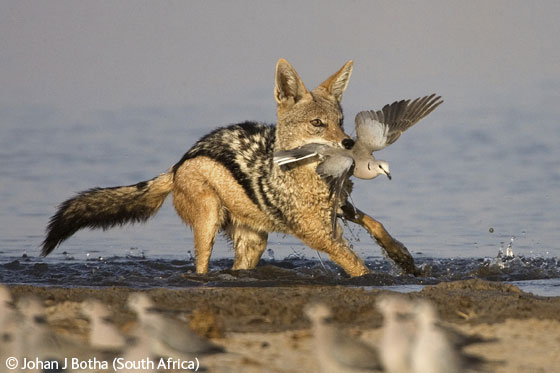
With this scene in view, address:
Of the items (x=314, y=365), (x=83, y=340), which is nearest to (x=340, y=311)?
(x=314, y=365)

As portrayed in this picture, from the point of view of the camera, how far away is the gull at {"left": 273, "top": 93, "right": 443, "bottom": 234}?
8695 millimetres

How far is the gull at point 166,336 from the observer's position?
5016mm

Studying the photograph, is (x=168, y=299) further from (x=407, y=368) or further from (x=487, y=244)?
(x=487, y=244)

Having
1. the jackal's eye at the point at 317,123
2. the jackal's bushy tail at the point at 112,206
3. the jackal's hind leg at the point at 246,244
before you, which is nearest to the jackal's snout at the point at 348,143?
the jackal's eye at the point at 317,123

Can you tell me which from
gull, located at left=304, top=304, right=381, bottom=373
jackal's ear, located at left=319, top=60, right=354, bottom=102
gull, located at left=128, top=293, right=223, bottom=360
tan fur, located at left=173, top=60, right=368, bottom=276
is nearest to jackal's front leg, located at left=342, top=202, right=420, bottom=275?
tan fur, located at left=173, top=60, right=368, bottom=276

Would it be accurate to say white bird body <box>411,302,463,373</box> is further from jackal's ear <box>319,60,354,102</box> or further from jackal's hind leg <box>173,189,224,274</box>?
jackal's ear <box>319,60,354,102</box>

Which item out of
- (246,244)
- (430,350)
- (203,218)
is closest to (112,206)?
(203,218)

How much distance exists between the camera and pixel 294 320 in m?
6.20

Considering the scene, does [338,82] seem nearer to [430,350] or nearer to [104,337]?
[104,337]

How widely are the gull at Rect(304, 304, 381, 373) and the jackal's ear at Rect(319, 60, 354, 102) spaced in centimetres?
536

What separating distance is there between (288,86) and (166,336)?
502cm

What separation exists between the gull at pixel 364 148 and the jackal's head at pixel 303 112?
0.18m

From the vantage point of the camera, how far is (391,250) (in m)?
9.79

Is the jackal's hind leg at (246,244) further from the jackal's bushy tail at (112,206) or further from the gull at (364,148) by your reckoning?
the gull at (364,148)
